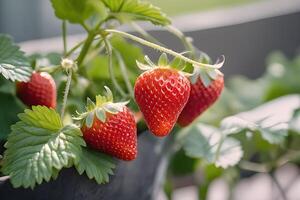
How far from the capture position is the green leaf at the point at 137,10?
666 mm

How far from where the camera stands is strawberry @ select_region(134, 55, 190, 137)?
60 centimetres

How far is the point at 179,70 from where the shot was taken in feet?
2.05

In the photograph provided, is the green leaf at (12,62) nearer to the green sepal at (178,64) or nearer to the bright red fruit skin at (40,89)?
the bright red fruit skin at (40,89)

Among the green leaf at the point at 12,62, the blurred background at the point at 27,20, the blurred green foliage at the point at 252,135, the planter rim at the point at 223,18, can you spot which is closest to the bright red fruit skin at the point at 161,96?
the green leaf at the point at 12,62

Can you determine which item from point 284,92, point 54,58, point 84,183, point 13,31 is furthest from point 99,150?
point 13,31

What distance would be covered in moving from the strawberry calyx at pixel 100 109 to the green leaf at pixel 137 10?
11cm

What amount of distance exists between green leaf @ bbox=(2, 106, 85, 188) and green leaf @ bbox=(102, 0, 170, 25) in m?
0.14

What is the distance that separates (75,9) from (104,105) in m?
0.16

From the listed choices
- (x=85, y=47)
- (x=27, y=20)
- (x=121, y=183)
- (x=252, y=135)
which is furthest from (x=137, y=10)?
(x=27, y=20)

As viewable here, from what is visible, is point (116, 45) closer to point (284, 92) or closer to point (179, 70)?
point (179, 70)

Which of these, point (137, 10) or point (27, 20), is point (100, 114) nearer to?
point (137, 10)

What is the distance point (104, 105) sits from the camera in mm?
598

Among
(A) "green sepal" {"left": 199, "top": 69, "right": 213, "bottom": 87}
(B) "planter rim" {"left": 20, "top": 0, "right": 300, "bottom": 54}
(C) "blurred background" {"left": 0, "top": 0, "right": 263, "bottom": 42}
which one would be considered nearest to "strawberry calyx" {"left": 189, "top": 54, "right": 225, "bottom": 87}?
(A) "green sepal" {"left": 199, "top": 69, "right": 213, "bottom": 87}

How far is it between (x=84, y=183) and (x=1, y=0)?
204 centimetres
